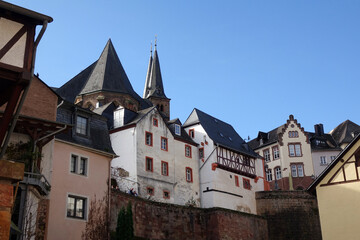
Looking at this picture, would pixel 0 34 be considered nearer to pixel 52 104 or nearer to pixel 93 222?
pixel 52 104

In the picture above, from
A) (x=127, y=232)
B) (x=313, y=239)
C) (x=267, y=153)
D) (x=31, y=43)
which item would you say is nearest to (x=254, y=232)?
(x=313, y=239)

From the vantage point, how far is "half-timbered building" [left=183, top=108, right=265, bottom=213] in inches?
1676

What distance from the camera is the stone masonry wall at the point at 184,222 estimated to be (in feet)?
100

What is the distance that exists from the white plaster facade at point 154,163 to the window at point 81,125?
945 centimetres

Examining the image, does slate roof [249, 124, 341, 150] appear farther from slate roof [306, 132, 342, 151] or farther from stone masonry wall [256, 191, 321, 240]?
stone masonry wall [256, 191, 321, 240]

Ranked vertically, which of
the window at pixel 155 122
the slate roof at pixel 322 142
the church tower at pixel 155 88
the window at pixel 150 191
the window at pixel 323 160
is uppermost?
the church tower at pixel 155 88

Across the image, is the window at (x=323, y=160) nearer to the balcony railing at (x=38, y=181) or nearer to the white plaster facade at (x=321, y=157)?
the white plaster facade at (x=321, y=157)

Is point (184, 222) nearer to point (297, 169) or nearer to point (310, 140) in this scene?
point (297, 169)

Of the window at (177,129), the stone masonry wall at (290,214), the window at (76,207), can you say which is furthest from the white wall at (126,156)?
the stone masonry wall at (290,214)

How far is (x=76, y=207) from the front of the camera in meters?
24.9

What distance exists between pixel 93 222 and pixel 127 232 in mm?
1805

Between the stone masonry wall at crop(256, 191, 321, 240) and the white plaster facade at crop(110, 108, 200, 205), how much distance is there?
22.7 ft

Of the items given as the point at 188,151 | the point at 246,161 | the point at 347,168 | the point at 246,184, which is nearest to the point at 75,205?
the point at 347,168

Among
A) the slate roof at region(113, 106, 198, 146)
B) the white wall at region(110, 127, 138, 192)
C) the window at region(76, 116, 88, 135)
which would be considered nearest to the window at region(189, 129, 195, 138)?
the slate roof at region(113, 106, 198, 146)
